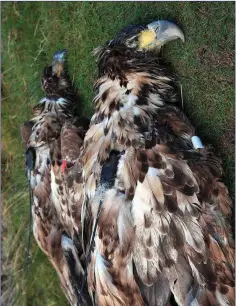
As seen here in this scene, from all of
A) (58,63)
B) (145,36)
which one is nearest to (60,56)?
(58,63)

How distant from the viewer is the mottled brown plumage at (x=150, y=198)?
2.54 metres

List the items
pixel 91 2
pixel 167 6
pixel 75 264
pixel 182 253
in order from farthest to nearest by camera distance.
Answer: pixel 91 2
pixel 75 264
pixel 167 6
pixel 182 253

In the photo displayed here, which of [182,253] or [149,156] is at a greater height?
[149,156]

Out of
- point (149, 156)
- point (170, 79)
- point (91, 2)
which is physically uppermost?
point (91, 2)

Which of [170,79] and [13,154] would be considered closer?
[170,79]

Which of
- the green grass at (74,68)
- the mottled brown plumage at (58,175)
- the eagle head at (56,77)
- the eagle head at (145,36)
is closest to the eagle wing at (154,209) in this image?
the eagle head at (145,36)

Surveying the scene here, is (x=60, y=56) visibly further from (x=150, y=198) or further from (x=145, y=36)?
(x=150, y=198)

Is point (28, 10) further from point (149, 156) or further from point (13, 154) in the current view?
point (149, 156)

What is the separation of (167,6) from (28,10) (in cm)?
174

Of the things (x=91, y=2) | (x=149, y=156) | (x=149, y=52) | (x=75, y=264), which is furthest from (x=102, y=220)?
(x=91, y=2)

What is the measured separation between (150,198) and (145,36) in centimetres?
104

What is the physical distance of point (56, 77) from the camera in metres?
3.94

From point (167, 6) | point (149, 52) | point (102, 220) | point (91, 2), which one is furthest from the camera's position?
point (91, 2)

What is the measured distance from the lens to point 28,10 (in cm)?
446
